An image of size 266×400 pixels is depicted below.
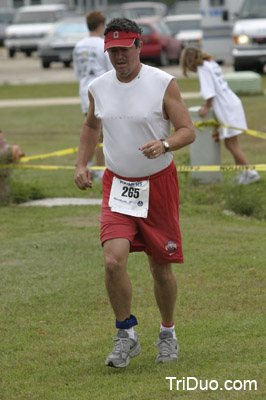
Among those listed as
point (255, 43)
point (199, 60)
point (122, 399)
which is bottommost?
point (122, 399)

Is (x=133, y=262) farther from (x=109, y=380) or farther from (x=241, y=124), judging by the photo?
(x=241, y=124)

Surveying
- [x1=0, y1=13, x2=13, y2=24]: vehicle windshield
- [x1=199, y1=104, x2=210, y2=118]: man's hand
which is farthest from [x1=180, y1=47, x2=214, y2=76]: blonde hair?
[x1=0, y1=13, x2=13, y2=24]: vehicle windshield

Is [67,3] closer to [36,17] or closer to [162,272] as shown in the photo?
[36,17]

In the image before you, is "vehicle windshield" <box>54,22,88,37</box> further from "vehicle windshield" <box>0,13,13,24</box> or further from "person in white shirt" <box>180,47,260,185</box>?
"person in white shirt" <box>180,47,260,185</box>

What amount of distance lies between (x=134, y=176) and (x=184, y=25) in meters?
33.5

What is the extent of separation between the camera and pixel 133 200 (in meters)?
4.98

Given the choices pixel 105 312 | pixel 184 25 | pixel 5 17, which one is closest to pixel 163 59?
pixel 184 25

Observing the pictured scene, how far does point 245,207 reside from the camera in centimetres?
955

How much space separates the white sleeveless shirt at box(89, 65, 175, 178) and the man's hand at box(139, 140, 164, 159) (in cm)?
29

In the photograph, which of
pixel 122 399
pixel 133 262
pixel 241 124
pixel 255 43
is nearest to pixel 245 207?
pixel 241 124

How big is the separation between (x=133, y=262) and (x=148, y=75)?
114 inches

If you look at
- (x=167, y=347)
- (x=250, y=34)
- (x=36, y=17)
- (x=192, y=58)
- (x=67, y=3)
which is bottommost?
(x=167, y=347)

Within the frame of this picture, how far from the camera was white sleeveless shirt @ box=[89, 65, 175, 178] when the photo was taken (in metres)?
4.88

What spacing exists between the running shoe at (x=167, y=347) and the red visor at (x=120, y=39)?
1.70m
